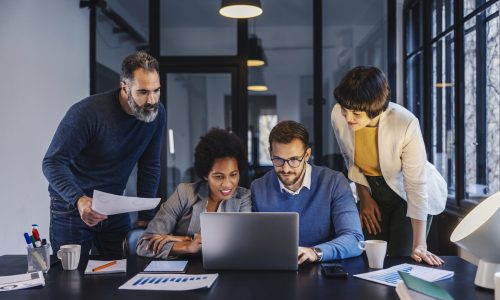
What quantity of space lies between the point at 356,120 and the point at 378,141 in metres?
0.23

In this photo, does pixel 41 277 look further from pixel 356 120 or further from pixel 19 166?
pixel 19 166

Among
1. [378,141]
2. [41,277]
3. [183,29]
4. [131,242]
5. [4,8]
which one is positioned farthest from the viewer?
[183,29]

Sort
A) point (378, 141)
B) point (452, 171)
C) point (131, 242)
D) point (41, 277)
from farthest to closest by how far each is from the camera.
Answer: point (452, 171)
point (378, 141)
point (131, 242)
point (41, 277)

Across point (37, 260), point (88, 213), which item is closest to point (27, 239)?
point (37, 260)

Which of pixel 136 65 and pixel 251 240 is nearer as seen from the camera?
pixel 251 240

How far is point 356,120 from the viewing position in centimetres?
234

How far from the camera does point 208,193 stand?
235cm

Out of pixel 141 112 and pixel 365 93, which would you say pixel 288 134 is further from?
pixel 141 112

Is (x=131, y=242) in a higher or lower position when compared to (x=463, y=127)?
lower

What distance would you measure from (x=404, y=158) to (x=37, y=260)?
5.05 ft

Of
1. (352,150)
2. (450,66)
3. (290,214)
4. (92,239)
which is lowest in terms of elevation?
(92,239)

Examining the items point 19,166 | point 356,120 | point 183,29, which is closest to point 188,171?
point 183,29

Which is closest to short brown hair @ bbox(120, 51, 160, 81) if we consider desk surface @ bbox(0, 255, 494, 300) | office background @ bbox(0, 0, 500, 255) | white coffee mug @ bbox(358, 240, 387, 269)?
desk surface @ bbox(0, 255, 494, 300)

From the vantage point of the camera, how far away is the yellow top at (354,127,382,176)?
8.45 feet
